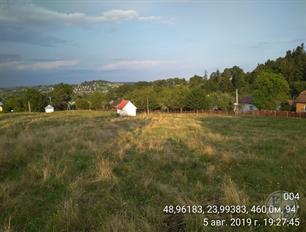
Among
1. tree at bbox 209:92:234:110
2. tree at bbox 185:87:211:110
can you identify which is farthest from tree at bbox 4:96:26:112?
tree at bbox 209:92:234:110

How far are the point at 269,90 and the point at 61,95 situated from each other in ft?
221

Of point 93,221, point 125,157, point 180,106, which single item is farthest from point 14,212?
point 180,106

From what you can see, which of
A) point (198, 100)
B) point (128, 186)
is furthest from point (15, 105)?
point (128, 186)

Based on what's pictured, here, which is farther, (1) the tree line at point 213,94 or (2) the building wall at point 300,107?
(2) the building wall at point 300,107

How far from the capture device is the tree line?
4381 centimetres

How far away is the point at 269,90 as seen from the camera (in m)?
42.9

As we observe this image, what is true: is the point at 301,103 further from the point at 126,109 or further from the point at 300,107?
the point at 126,109

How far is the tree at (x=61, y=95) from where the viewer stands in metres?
90.1

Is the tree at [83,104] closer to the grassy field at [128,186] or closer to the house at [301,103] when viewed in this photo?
the house at [301,103]

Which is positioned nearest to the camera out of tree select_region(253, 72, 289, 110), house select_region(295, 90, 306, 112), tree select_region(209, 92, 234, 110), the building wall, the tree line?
tree select_region(253, 72, 289, 110)

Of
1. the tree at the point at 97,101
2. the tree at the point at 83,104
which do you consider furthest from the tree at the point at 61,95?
the tree at the point at 97,101

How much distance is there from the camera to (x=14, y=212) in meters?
5.06

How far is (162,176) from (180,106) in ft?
203

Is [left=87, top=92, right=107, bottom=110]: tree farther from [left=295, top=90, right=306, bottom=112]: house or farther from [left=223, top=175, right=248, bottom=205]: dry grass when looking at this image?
[left=223, top=175, right=248, bottom=205]: dry grass
